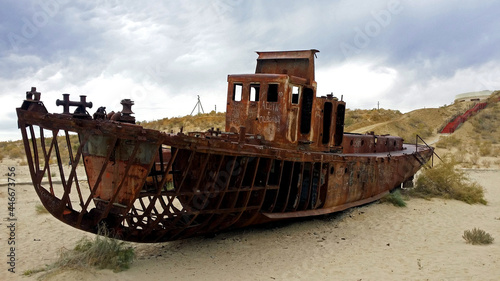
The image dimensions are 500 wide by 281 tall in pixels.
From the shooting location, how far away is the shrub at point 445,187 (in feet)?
42.9

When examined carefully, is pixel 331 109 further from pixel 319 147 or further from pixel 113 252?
pixel 113 252

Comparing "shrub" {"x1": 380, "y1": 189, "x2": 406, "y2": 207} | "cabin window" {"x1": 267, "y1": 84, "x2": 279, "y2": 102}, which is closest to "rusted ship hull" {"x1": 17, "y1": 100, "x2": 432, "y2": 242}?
"cabin window" {"x1": 267, "y1": 84, "x2": 279, "y2": 102}

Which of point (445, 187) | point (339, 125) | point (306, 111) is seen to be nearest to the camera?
point (306, 111)

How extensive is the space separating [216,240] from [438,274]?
13.3ft

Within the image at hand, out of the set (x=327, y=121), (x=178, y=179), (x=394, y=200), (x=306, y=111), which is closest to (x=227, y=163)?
(x=178, y=179)

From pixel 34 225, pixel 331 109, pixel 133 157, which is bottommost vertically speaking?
pixel 34 225

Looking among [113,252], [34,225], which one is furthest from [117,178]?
[34,225]

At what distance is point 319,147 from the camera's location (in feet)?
32.0

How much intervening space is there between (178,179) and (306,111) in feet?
11.2

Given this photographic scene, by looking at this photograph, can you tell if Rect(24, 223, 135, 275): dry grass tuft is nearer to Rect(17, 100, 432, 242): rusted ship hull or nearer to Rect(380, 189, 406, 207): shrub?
Rect(17, 100, 432, 242): rusted ship hull

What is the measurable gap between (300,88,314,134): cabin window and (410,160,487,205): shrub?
20.3 ft

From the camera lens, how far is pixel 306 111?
Answer: 9195 millimetres

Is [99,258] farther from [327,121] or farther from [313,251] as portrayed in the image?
[327,121]

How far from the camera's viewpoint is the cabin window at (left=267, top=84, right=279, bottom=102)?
28.8ft
